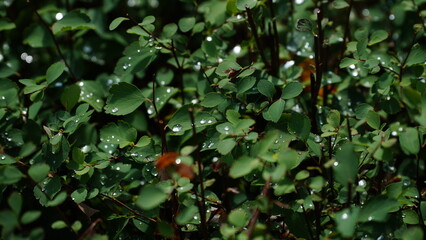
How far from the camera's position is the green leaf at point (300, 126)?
1.39 meters

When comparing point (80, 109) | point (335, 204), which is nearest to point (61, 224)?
point (80, 109)

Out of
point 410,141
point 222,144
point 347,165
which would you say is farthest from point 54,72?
point 410,141

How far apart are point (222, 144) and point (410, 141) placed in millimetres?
480

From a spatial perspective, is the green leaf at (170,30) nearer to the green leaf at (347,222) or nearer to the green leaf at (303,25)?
the green leaf at (303,25)

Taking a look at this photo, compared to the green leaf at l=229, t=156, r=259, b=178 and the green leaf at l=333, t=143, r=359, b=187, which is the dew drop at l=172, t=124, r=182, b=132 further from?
the green leaf at l=333, t=143, r=359, b=187

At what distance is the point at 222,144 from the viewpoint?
50.6 inches

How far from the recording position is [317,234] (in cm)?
129

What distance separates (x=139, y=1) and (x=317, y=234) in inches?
61.8

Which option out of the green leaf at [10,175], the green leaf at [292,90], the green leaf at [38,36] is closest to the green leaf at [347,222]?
the green leaf at [292,90]

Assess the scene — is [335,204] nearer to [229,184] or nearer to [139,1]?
[229,184]

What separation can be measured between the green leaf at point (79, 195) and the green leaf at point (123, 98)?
261 millimetres

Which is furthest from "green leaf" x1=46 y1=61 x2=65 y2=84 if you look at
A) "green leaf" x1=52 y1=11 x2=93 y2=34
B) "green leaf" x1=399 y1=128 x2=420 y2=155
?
"green leaf" x1=399 y1=128 x2=420 y2=155

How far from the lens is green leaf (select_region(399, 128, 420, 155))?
1.20m

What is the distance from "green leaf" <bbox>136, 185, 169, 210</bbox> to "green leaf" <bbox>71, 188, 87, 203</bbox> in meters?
0.33
